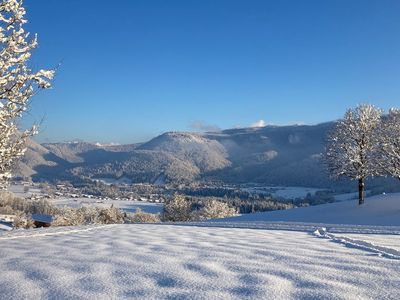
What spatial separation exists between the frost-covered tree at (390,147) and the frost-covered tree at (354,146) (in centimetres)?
68

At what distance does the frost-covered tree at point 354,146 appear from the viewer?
41844mm

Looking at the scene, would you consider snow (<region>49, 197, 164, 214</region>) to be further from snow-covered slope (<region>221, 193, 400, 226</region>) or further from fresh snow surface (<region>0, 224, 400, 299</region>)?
fresh snow surface (<region>0, 224, 400, 299</region>)

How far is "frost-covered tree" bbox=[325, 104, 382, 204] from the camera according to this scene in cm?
4184

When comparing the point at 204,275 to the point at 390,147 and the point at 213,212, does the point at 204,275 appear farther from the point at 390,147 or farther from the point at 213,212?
the point at 213,212

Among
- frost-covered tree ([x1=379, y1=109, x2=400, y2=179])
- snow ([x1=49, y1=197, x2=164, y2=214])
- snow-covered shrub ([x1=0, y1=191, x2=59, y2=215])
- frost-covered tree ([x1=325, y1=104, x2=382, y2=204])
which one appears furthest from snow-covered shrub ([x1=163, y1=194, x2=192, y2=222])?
snow-covered shrub ([x1=0, y1=191, x2=59, y2=215])

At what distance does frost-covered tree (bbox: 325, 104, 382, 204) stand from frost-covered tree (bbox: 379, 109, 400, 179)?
0.68m

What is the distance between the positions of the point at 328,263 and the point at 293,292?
178 centimetres

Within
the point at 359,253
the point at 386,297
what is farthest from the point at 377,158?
the point at 386,297

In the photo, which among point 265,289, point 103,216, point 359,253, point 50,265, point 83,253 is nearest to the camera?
point 265,289

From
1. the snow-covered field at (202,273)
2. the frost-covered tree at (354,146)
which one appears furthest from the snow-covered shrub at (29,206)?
the snow-covered field at (202,273)

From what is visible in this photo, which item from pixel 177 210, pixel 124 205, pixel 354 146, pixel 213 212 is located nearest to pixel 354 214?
pixel 354 146

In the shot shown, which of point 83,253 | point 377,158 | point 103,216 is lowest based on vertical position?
point 103,216

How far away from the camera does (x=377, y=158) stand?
4175cm

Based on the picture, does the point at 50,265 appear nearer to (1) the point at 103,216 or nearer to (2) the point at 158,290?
(2) the point at 158,290
